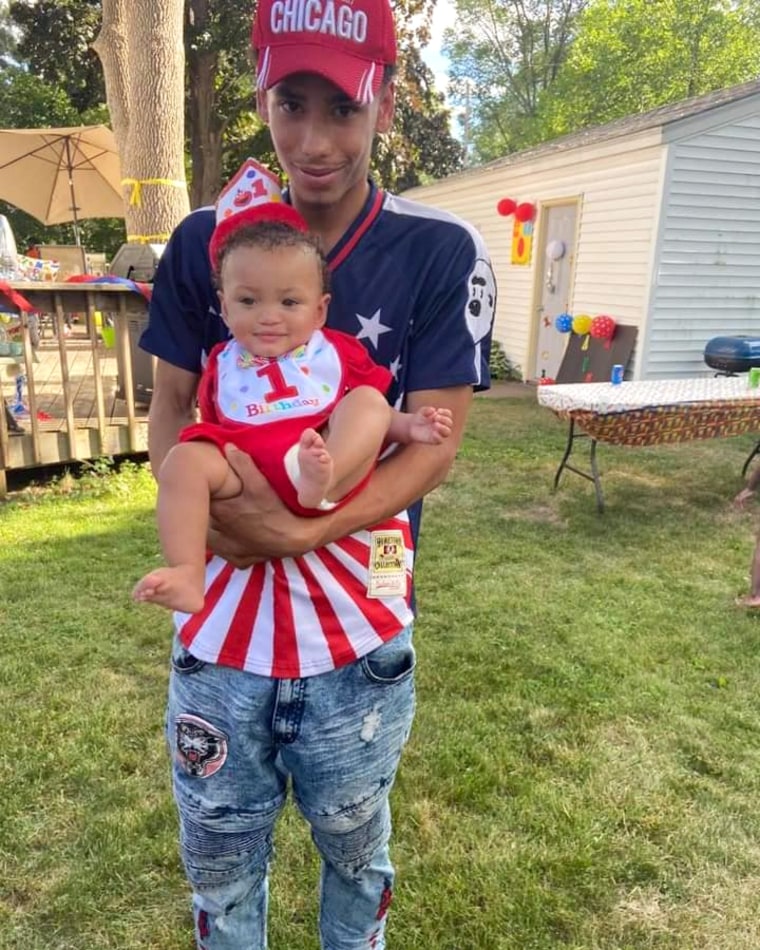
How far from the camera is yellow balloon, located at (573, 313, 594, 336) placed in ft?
34.4

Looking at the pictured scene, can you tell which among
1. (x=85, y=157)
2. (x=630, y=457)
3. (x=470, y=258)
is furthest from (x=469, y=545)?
(x=85, y=157)

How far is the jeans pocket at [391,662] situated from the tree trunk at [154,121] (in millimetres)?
6370

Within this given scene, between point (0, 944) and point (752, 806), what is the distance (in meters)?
2.47

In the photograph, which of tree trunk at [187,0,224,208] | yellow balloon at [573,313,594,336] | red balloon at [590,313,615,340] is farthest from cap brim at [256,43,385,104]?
tree trunk at [187,0,224,208]

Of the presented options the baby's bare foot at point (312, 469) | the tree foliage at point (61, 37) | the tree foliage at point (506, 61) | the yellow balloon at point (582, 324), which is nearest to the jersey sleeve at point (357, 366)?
the baby's bare foot at point (312, 469)

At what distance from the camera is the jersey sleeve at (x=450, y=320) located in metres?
1.39

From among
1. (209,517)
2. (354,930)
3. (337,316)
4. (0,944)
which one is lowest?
(0,944)

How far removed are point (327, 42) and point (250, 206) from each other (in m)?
0.29

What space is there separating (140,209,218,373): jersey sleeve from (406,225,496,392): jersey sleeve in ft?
1.31

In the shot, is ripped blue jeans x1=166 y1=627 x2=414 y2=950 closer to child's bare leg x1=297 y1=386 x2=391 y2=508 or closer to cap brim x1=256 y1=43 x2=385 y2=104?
child's bare leg x1=297 y1=386 x2=391 y2=508

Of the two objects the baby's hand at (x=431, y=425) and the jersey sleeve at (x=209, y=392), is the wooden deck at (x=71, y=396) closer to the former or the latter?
the jersey sleeve at (x=209, y=392)

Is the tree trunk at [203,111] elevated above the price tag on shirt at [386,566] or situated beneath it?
elevated above

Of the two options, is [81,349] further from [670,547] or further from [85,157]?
[670,547]

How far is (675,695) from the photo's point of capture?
3375mm
